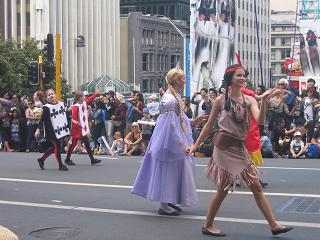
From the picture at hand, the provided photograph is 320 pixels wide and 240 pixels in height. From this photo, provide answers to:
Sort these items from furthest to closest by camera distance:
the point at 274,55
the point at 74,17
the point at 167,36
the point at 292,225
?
the point at 274,55
the point at 167,36
the point at 74,17
the point at 292,225

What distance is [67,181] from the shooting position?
1227 centimetres

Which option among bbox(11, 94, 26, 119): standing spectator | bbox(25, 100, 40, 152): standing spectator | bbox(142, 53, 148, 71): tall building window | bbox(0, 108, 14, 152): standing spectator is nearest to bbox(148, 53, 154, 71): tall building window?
bbox(142, 53, 148, 71): tall building window

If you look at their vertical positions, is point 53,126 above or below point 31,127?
above

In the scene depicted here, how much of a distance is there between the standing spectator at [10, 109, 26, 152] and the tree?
33.1m

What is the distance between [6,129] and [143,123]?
5.46 m

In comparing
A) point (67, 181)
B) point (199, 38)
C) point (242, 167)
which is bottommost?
point (67, 181)

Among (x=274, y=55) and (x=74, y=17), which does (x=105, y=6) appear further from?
(x=274, y=55)

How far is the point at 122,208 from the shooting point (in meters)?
9.48

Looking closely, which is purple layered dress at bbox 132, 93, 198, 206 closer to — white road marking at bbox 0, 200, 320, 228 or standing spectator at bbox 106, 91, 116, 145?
white road marking at bbox 0, 200, 320, 228

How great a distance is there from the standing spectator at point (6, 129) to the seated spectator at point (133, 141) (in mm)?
4403

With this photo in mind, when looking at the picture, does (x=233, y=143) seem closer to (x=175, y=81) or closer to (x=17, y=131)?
(x=175, y=81)

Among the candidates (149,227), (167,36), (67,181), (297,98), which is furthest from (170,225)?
(167,36)

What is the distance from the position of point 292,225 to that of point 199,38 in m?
46.6

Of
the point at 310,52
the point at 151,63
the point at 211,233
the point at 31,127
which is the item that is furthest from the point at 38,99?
the point at 151,63
